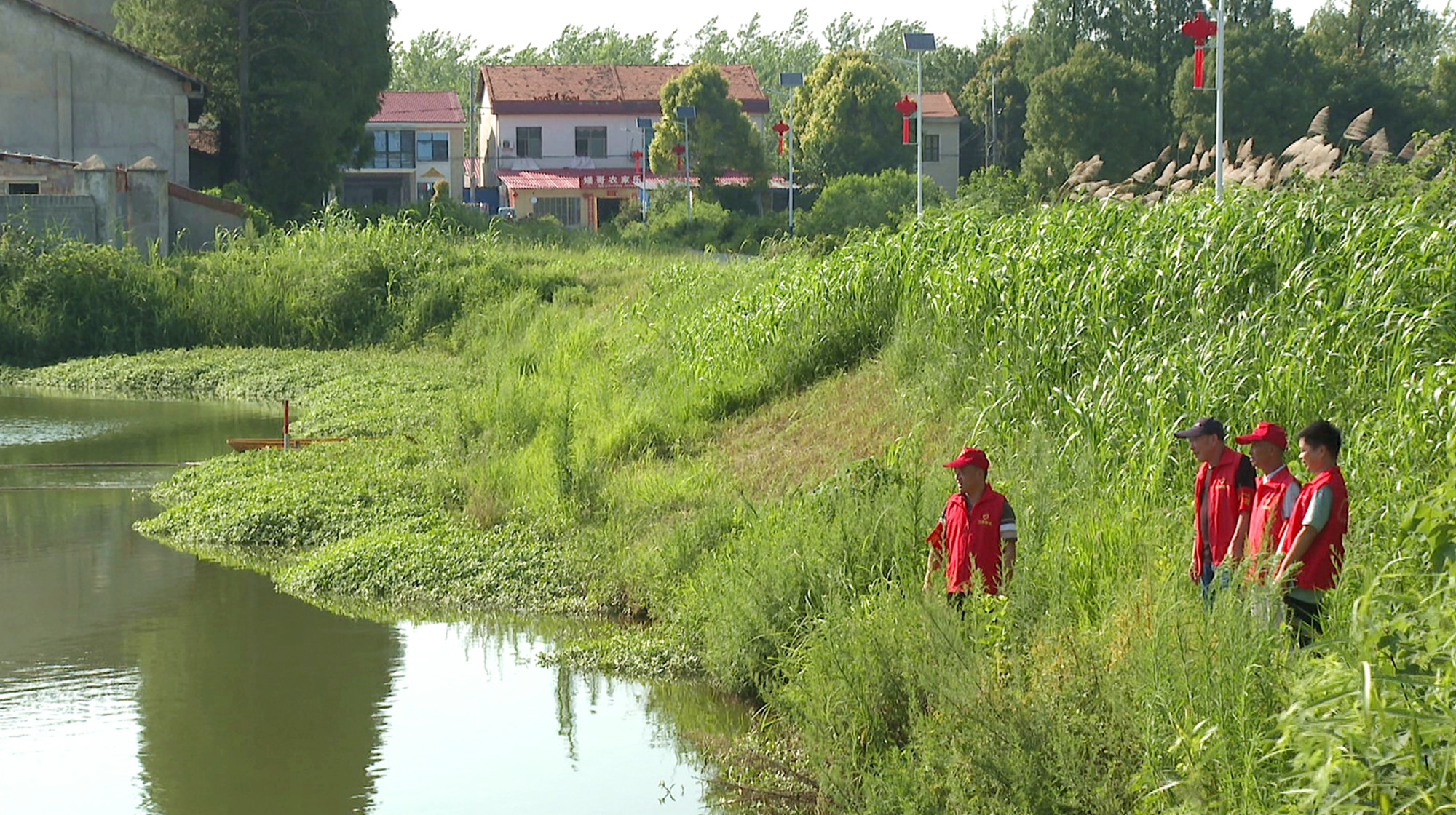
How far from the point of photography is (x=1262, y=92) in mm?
48438

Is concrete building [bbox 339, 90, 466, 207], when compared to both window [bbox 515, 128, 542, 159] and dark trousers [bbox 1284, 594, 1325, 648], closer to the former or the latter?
window [bbox 515, 128, 542, 159]

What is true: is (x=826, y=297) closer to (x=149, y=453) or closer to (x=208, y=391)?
(x=149, y=453)

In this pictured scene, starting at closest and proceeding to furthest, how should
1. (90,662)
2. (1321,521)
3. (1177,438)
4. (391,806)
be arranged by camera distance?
(1321,521) → (391,806) → (1177,438) → (90,662)

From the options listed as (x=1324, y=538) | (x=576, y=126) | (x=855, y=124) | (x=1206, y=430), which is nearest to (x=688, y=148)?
(x=855, y=124)

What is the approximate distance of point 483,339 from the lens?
27.1 metres

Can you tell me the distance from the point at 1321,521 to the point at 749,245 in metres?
40.6

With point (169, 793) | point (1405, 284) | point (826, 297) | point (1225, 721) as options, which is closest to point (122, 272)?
point (826, 297)

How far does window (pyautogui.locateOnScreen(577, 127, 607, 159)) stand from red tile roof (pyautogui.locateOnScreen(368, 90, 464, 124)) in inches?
207

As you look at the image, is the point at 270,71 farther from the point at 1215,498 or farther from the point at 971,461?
the point at 1215,498

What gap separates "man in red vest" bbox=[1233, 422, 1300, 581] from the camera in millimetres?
7457

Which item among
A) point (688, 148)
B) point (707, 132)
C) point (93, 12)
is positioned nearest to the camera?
point (93, 12)

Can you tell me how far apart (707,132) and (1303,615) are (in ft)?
177

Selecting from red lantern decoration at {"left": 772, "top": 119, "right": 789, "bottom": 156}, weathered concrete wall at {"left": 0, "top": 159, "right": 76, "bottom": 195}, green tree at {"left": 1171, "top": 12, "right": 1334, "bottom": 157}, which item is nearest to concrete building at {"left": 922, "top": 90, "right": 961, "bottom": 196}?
red lantern decoration at {"left": 772, "top": 119, "right": 789, "bottom": 156}

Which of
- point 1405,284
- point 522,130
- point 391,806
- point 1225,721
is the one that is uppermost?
point 522,130
